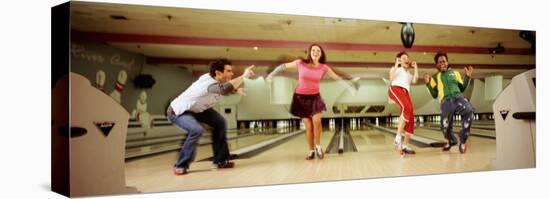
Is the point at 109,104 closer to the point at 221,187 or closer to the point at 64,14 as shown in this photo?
the point at 64,14

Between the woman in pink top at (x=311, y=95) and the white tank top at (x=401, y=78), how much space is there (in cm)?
78

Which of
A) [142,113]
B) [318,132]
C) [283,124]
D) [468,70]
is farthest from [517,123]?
[142,113]

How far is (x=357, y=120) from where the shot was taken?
228 inches

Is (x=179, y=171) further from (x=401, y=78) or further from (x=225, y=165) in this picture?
(x=401, y=78)

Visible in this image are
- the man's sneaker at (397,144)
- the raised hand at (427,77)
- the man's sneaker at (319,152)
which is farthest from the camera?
the raised hand at (427,77)

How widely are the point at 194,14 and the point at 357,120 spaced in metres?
2.06

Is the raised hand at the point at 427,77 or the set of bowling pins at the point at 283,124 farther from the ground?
the raised hand at the point at 427,77

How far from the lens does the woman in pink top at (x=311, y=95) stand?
5.50m

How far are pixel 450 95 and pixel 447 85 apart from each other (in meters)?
0.13

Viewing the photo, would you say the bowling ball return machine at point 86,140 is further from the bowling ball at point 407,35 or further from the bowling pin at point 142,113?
the bowling ball at point 407,35

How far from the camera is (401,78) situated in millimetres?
6027

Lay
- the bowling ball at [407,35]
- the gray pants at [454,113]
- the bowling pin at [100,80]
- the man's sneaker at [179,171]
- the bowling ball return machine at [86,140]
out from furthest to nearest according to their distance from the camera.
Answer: the gray pants at [454,113] < the bowling ball at [407,35] < the man's sneaker at [179,171] < the bowling pin at [100,80] < the bowling ball return machine at [86,140]

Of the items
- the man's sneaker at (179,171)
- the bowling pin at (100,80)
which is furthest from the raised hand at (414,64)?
the bowling pin at (100,80)

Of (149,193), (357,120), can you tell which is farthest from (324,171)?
(149,193)
